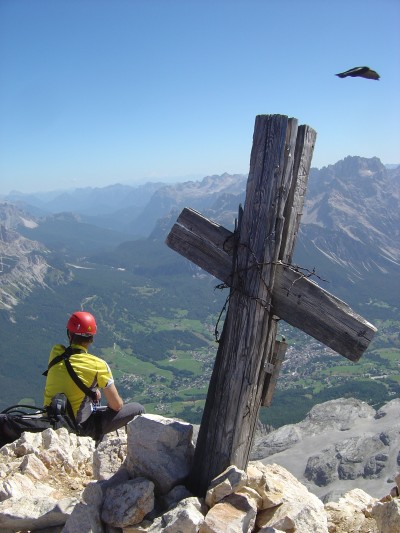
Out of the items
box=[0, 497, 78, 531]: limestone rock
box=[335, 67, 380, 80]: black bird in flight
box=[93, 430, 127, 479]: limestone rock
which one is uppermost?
box=[335, 67, 380, 80]: black bird in flight

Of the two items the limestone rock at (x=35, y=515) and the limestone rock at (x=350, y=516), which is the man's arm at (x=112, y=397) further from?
the limestone rock at (x=350, y=516)

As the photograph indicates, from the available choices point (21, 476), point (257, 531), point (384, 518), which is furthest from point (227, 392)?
point (21, 476)

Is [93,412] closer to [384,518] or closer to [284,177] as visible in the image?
[384,518]

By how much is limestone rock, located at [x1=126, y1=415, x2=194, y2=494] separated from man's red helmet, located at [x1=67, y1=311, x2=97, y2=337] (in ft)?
8.78

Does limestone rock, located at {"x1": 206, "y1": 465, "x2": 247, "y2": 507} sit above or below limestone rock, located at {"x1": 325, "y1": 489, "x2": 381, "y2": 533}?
above

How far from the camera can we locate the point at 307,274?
512 cm

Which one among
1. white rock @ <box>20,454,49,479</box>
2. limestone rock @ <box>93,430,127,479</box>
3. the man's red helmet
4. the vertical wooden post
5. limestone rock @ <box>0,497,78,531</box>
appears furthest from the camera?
the man's red helmet

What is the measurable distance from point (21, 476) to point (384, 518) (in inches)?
188

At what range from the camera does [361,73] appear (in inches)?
183

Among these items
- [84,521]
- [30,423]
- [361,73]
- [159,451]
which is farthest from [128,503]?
[361,73]

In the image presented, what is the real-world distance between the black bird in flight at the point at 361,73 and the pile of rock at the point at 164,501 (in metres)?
4.34

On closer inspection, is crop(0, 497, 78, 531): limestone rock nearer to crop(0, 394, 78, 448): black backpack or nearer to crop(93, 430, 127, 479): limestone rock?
crop(93, 430, 127, 479): limestone rock

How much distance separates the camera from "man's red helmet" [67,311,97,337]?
312 inches

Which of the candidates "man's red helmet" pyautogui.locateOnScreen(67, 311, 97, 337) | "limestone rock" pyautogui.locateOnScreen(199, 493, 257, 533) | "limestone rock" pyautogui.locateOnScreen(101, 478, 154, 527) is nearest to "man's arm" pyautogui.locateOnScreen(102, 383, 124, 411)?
"man's red helmet" pyautogui.locateOnScreen(67, 311, 97, 337)
